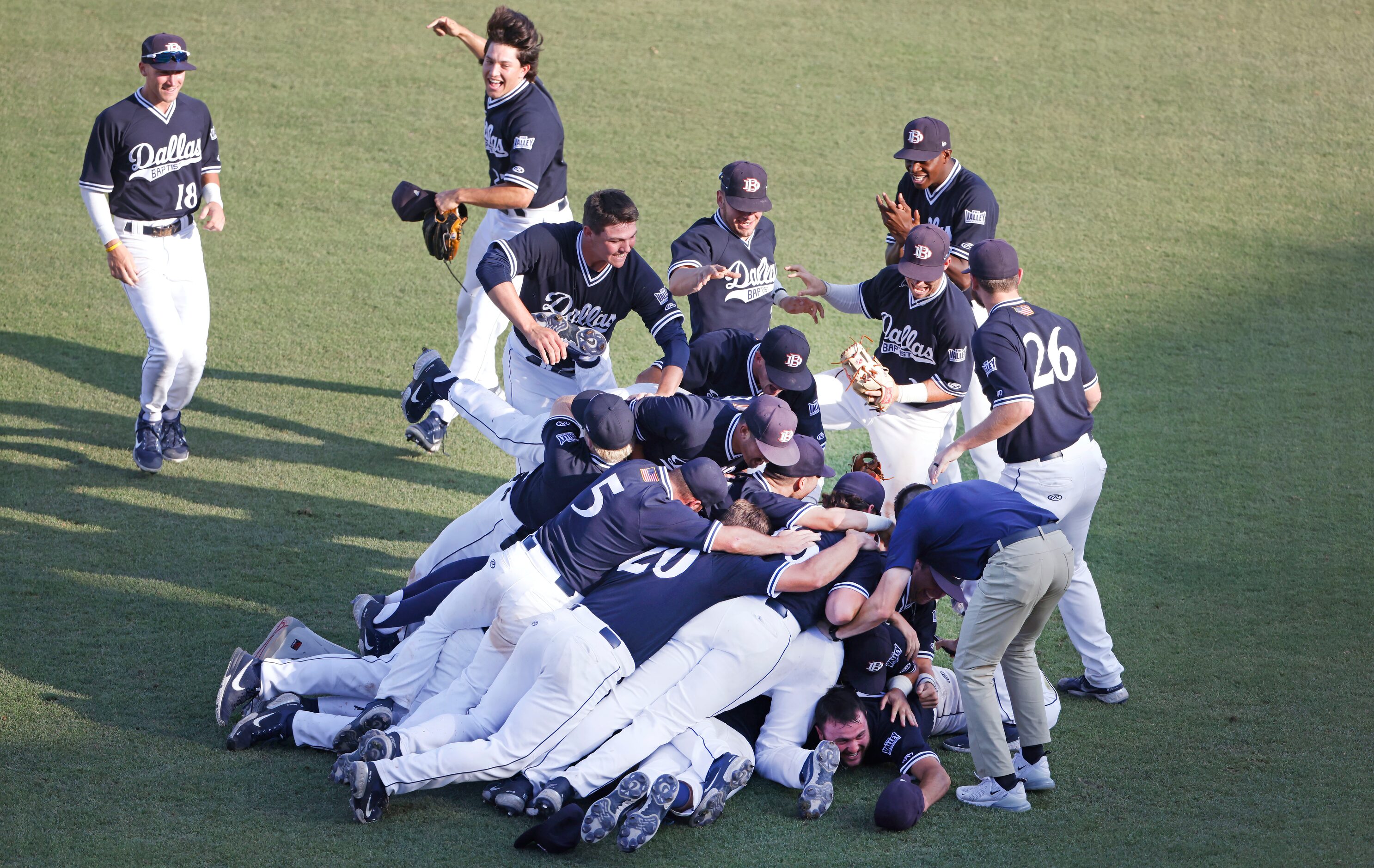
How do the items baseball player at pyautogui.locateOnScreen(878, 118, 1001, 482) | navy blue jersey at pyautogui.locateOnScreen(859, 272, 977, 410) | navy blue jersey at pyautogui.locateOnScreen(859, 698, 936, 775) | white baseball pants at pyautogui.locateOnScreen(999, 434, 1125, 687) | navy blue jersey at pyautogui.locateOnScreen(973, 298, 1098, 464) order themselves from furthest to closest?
baseball player at pyautogui.locateOnScreen(878, 118, 1001, 482), navy blue jersey at pyautogui.locateOnScreen(859, 272, 977, 410), white baseball pants at pyautogui.locateOnScreen(999, 434, 1125, 687), navy blue jersey at pyautogui.locateOnScreen(973, 298, 1098, 464), navy blue jersey at pyautogui.locateOnScreen(859, 698, 936, 775)

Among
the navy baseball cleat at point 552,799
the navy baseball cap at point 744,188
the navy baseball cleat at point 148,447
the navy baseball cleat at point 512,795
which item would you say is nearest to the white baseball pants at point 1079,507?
the navy baseball cap at point 744,188

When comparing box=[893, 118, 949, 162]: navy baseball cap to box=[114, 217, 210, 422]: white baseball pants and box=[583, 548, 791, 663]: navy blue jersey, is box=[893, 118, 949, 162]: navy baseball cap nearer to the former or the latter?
box=[583, 548, 791, 663]: navy blue jersey

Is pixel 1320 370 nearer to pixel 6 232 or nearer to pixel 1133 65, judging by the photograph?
pixel 1133 65

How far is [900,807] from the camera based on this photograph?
163 inches

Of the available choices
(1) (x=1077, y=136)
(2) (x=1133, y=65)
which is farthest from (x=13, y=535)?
(2) (x=1133, y=65)

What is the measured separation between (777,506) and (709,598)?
54cm

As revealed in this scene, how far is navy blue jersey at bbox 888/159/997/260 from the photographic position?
634 cm

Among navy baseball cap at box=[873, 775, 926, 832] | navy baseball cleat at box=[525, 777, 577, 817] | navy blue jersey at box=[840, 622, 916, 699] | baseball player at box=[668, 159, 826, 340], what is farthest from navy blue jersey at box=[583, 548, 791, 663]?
baseball player at box=[668, 159, 826, 340]

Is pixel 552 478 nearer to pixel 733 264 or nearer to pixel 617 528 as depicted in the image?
pixel 617 528

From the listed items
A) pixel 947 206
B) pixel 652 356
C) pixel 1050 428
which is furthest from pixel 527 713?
pixel 652 356

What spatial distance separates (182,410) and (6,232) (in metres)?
3.02

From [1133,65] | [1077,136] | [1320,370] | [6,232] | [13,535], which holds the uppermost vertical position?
[1133,65]

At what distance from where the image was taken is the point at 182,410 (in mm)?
7270

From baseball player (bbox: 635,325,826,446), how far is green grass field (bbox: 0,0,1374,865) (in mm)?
1553
